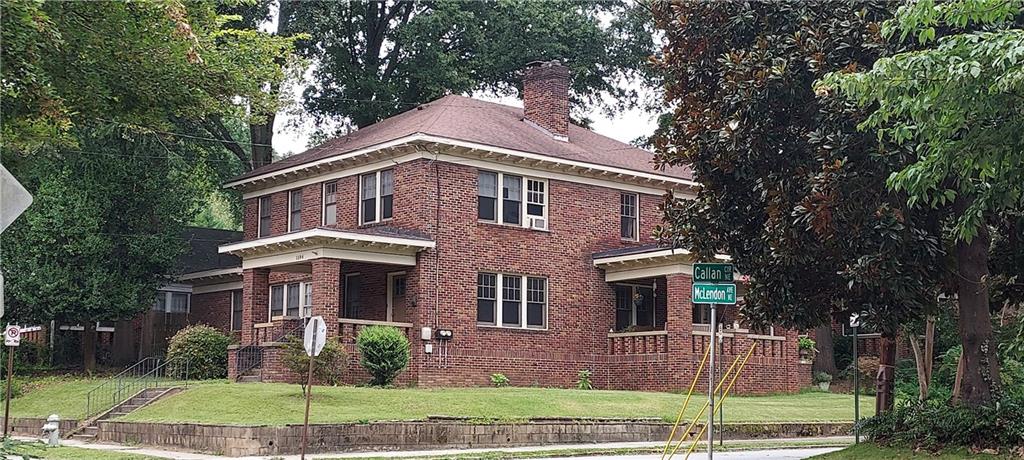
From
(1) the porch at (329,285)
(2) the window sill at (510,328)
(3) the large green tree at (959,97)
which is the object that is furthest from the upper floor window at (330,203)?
(3) the large green tree at (959,97)

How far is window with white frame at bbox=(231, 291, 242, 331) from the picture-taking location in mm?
40781

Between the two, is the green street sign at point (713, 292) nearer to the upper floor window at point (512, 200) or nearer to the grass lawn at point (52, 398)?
the grass lawn at point (52, 398)

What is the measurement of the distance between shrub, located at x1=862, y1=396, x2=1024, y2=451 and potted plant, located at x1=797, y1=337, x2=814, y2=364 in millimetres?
19924

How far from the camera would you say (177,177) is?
41375 mm

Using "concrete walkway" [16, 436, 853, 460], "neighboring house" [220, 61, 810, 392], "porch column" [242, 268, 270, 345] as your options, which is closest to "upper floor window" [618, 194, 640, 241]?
"neighboring house" [220, 61, 810, 392]

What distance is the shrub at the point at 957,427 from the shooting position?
1598 centimetres

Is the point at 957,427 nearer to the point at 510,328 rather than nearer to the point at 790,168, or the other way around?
the point at 790,168

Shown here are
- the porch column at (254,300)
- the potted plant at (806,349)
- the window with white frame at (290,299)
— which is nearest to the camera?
the porch column at (254,300)

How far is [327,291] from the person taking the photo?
30000 mm

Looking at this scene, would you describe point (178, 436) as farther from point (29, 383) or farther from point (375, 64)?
point (375, 64)

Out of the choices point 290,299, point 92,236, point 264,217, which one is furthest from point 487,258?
point 92,236

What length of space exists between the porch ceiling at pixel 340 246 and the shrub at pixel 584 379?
20.0 ft

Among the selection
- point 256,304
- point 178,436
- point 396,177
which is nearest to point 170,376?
point 256,304

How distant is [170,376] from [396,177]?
8.01 m
